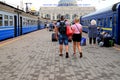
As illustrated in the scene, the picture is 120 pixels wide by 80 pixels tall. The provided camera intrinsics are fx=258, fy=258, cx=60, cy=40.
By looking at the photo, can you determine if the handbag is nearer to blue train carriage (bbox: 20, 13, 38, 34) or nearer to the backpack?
the backpack

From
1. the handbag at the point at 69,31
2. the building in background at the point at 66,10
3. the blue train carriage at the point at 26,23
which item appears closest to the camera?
the handbag at the point at 69,31

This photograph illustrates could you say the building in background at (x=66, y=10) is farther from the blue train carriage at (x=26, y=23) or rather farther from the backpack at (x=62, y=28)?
the backpack at (x=62, y=28)

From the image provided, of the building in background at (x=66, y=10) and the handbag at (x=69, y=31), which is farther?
the building in background at (x=66, y=10)

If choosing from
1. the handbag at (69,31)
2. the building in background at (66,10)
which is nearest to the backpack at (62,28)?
the handbag at (69,31)

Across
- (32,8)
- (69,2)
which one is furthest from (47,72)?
(69,2)

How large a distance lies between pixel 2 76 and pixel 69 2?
133 meters

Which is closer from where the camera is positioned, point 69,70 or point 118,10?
point 69,70

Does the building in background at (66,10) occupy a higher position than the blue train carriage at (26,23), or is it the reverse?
the building in background at (66,10)

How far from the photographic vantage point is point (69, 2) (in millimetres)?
137625

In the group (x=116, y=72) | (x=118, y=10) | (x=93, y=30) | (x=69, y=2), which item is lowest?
(x=116, y=72)

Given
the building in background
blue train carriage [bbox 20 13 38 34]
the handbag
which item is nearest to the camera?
the handbag

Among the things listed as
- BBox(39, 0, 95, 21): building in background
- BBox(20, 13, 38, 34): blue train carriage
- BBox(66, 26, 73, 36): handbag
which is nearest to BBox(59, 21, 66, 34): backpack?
BBox(66, 26, 73, 36): handbag

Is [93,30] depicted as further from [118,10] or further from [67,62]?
[67,62]

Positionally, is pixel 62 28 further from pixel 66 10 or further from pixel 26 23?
pixel 66 10
